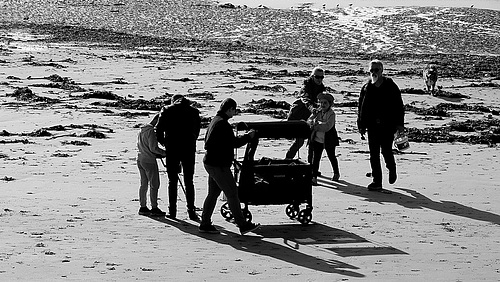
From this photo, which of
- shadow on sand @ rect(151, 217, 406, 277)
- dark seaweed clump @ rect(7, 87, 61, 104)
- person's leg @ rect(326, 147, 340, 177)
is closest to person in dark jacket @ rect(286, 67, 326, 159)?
person's leg @ rect(326, 147, 340, 177)

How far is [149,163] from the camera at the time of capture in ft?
36.0

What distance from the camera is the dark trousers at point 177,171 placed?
10.8 m

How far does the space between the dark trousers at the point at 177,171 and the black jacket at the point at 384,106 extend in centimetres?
276

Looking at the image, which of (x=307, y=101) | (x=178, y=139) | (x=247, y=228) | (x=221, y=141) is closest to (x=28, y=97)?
(x=307, y=101)

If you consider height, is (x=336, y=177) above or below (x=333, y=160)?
below

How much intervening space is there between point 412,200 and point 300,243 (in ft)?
9.19

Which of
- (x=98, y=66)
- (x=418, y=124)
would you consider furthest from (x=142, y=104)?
(x=98, y=66)

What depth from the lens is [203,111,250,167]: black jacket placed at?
9.67 m

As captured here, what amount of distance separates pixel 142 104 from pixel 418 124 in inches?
255

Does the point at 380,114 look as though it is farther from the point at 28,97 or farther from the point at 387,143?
the point at 28,97

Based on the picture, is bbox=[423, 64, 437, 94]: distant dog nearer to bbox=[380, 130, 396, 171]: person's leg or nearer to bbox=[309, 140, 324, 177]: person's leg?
bbox=[309, 140, 324, 177]: person's leg

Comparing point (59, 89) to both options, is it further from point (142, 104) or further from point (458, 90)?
point (458, 90)

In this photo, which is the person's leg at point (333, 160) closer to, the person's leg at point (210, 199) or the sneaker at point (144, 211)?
the sneaker at point (144, 211)

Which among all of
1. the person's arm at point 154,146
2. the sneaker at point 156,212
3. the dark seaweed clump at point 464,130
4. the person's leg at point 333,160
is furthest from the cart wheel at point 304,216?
the dark seaweed clump at point 464,130
